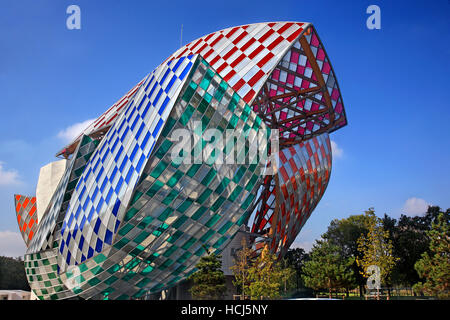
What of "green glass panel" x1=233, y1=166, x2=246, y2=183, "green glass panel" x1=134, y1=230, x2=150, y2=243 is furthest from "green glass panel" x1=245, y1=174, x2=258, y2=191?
"green glass panel" x1=134, y1=230, x2=150, y2=243

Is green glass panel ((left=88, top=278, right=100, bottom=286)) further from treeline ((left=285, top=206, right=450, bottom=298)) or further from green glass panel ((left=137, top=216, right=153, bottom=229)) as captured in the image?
treeline ((left=285, top=206, right=450, bottom=298))

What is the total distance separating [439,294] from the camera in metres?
22.3

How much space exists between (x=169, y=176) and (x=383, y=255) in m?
16.2

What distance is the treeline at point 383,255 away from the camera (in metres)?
23.1

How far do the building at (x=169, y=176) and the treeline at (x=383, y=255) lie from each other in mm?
9669

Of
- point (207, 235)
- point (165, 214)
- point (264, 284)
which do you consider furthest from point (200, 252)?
point (264, 284)

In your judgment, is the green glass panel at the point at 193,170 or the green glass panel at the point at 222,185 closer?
the green glass panel at the point at 193,170

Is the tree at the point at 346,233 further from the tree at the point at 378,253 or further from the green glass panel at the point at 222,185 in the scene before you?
the green glass panel at the point at 222,185

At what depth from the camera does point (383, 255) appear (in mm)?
25609

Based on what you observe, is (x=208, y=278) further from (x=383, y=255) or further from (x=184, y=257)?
(x=383, y=255)

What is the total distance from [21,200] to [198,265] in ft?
98.3

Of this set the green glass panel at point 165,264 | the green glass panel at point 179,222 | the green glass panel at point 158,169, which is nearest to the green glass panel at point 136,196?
the green glass panel at point 158,169

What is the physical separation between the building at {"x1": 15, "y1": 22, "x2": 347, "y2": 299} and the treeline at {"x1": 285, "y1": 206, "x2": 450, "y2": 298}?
9669 mm
